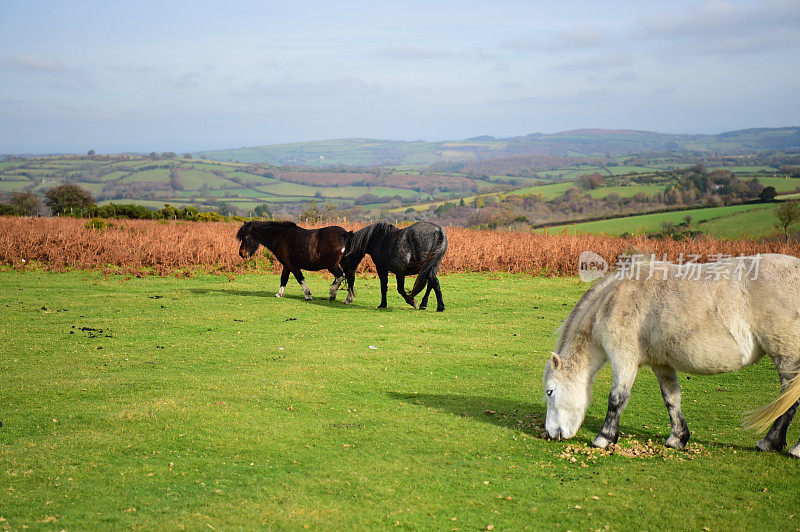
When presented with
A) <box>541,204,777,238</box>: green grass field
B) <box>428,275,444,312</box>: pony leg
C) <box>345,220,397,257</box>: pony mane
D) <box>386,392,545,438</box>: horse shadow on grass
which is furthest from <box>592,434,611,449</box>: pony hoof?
<box>541,204,777,238</box>: green grass field

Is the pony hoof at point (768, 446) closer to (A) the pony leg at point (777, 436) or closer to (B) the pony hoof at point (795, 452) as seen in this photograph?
(A) the pony leg at point (777, 436)

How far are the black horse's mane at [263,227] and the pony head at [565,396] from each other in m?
11.2

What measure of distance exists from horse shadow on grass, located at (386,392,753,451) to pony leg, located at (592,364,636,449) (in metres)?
0.26

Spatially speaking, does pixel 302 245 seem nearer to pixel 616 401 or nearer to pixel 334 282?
pixel 334 282

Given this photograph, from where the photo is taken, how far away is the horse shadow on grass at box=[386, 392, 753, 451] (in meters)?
6.57

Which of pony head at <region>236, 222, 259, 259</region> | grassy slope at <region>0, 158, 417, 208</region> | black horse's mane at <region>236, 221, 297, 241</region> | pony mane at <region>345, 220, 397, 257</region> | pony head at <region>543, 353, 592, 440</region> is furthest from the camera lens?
grassy slope at <region>0, 158, 417, 208</region>

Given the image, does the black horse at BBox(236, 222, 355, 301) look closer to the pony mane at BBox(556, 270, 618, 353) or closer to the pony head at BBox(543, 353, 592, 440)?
the pony mane at BBox(556, 270, 618, 353)

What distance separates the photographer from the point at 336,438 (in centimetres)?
634

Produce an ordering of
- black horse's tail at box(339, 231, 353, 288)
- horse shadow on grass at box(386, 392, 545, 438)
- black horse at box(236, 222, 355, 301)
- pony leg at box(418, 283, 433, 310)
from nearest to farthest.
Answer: horse shadow on grass at box(386, 392, 545, 438) < pony leg at box(418, 283, 433, 310) < black horse's tail at box(339, 231, 353, 288) < black horse at box(236, 222, 355, 301)

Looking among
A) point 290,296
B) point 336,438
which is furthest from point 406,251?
point 336,438

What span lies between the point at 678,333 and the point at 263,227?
41.7 feet

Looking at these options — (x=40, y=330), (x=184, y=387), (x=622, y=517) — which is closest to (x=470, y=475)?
(x=622, y=517)

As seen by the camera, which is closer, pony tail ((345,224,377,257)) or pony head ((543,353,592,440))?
pony head ((543,353,592,440))

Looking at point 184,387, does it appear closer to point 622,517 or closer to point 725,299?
point 622,517
